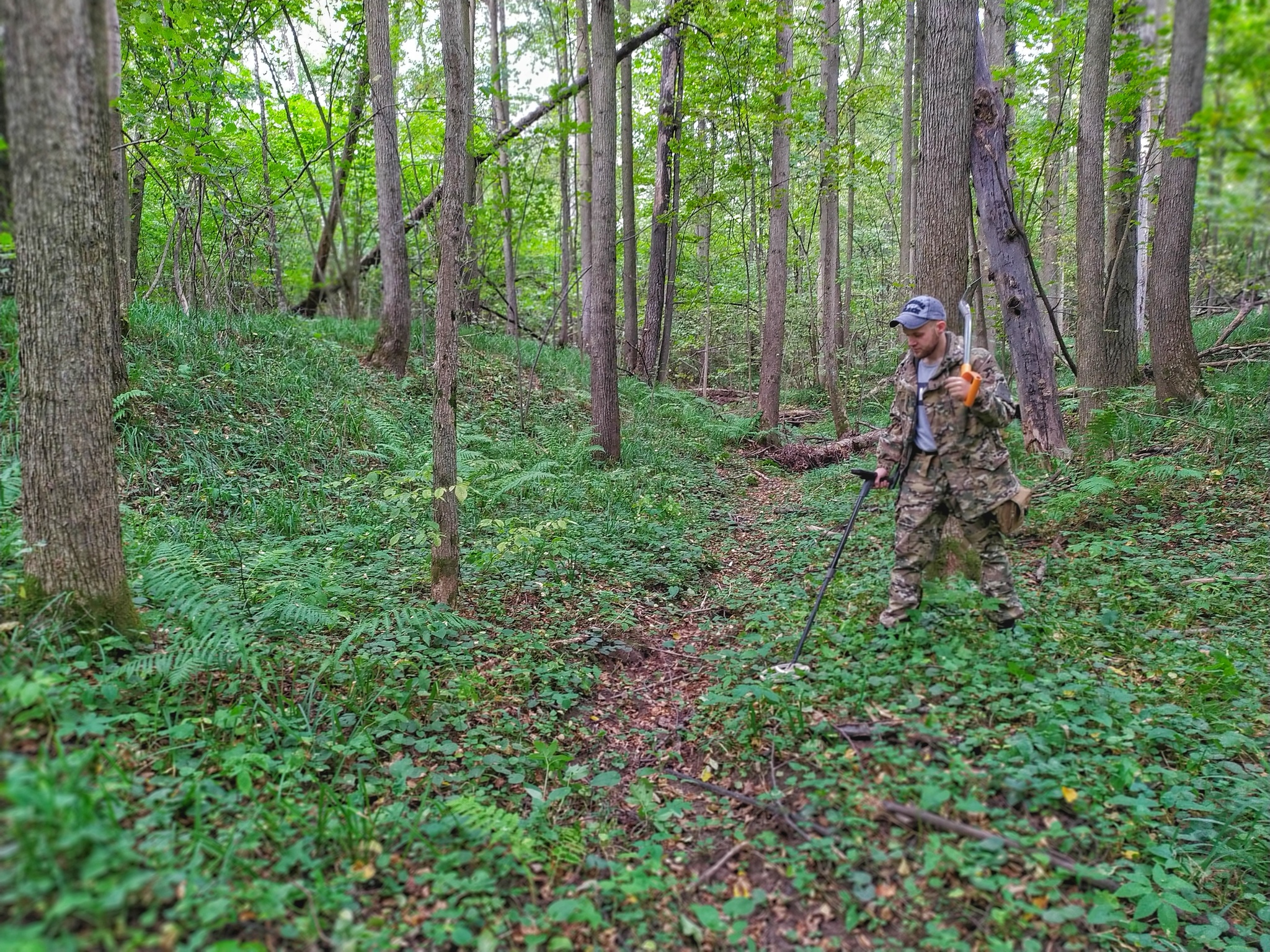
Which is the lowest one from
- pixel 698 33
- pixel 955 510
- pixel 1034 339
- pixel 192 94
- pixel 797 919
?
pixel 797 919

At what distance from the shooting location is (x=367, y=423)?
322 inches

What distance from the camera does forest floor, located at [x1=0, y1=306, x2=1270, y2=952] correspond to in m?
2.37

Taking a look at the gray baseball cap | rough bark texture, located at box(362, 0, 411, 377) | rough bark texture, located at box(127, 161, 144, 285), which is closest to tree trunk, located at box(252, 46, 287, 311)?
rough bark texture, located at box(127, 161, 144, 285)

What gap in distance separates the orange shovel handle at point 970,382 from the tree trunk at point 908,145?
11.4 meters

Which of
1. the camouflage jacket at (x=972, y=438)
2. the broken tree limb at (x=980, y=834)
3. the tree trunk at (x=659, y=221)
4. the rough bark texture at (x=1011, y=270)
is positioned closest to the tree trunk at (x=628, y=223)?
the tree trunk at (x=659, y=221)

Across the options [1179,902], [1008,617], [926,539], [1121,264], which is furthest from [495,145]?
[1179,902]

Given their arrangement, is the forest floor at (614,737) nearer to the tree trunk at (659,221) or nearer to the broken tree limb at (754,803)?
the broken tree limb at (754,803)

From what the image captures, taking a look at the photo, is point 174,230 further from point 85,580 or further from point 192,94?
point 85,580

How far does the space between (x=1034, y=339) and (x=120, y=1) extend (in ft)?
34.4

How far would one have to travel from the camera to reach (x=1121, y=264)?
9.70 meters

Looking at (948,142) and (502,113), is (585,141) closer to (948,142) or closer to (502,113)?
(502,113)

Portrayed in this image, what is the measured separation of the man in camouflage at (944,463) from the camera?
4508mm

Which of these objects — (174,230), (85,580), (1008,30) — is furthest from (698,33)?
(85,580)

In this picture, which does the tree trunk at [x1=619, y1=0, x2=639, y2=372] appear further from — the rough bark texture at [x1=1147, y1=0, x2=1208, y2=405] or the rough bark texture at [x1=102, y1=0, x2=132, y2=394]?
the rough bark texture at [x1=1147, y1=0, x2=1208, y2=405]
